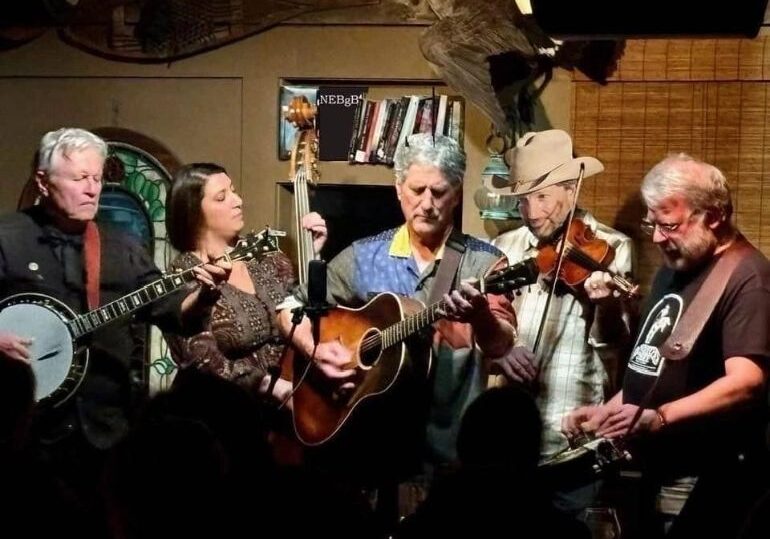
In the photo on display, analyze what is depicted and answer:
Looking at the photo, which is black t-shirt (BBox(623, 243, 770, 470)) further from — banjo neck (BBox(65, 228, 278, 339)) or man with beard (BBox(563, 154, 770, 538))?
banjo neck (BBox(65, 228, 278, 339))

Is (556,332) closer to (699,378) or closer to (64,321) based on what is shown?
(699,378)

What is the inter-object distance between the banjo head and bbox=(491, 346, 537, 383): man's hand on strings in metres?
1.38

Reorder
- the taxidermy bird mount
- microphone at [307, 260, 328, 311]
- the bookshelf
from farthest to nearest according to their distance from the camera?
the bookshelf < the taxidermy bird mount < microphone at [307, 260, 328, 311]

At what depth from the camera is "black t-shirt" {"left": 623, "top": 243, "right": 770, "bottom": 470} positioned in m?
3.45

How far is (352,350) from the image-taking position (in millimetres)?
4219

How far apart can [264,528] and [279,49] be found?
3.48 meters

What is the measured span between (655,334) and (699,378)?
20cm

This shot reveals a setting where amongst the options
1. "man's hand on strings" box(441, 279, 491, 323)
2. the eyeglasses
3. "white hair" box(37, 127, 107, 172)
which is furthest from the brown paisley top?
the eyeglasses

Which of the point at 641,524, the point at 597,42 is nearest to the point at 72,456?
the point at 641,524

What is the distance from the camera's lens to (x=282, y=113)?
18.3ft

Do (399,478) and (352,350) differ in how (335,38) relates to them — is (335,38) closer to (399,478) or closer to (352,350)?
→ (352,350)

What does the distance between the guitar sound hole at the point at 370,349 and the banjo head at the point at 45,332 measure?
927 millimetres

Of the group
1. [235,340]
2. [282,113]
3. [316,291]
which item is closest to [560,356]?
[316,291]

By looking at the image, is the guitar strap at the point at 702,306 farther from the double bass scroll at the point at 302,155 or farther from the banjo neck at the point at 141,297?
the double bass scroll at the point at 302,155
